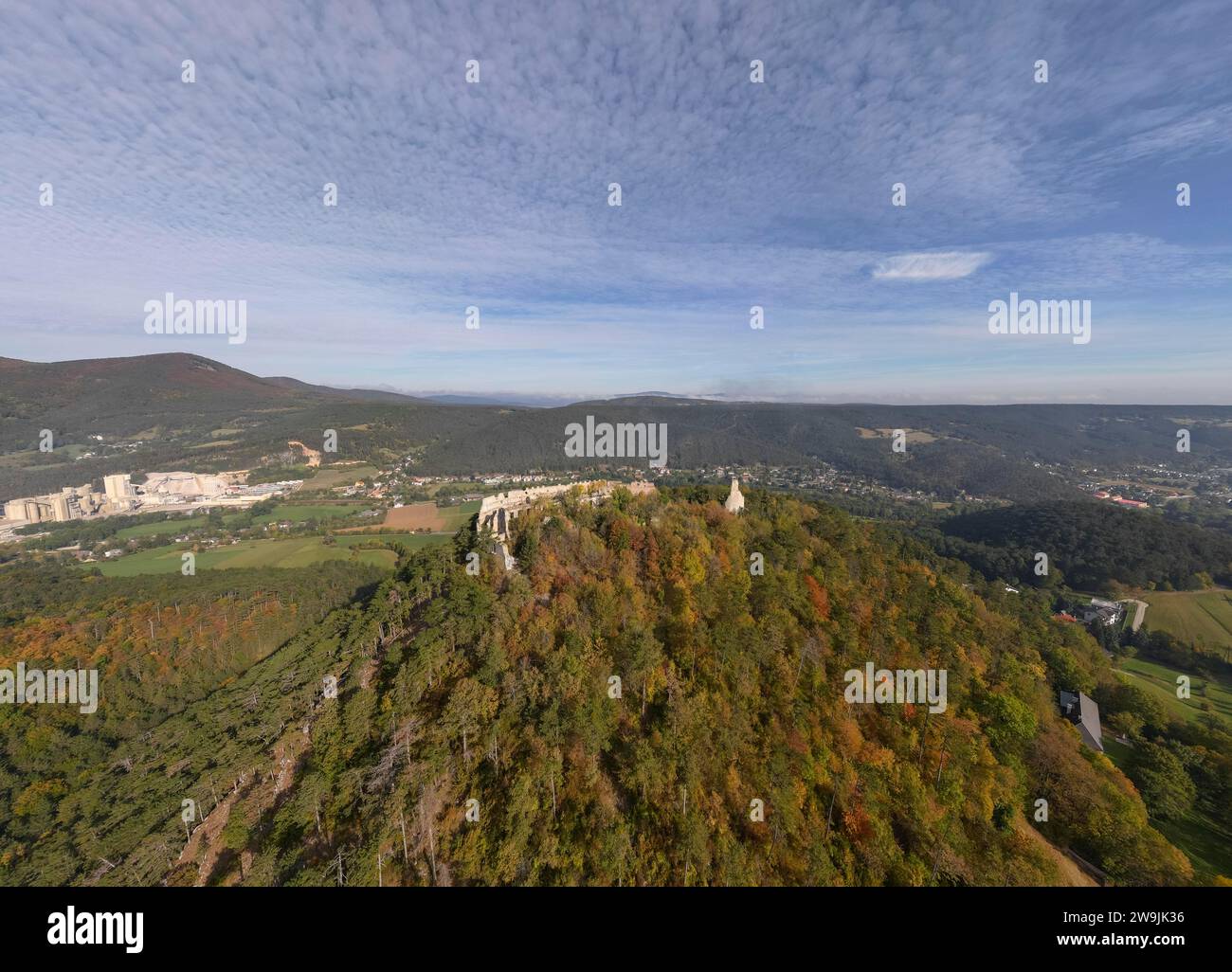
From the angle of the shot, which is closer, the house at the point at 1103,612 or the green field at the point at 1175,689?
the green field at the point at 1175,689

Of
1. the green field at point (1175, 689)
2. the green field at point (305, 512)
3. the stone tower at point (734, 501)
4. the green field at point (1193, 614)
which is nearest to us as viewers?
the green field at point (1175, 689)

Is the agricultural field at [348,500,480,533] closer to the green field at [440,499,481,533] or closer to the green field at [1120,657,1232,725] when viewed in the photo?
the green field at [440,499,481,533]

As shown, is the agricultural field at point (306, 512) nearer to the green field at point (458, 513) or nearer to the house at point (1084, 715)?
the green field at point (458, 513)

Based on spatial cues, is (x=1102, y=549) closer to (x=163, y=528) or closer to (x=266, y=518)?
(x=266, y=518)

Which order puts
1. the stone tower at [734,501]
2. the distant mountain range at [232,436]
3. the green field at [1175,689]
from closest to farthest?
the green field at [1175,689]
the stone tower at [734,501]
the distant mountain range at [232,436]

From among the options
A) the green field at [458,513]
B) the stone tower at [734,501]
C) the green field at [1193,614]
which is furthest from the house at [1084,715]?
the green field at [458,513]
